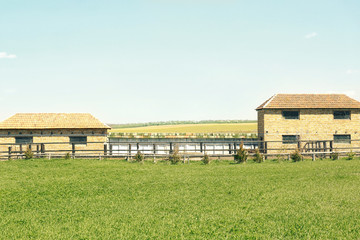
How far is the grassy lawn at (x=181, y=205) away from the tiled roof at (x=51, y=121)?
1809cm

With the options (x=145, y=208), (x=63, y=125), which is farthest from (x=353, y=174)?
(x=63, y=125)

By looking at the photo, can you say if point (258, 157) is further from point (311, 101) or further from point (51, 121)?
point (51, 121)

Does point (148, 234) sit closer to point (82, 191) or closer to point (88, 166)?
point (82, 191)

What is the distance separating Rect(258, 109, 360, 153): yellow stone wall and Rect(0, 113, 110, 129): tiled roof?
16.7m

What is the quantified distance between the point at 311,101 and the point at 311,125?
2.53 meters

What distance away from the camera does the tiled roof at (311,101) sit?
33688 mm

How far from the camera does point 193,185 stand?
45.4 feet

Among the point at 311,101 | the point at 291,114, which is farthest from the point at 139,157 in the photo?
the point at 311,101

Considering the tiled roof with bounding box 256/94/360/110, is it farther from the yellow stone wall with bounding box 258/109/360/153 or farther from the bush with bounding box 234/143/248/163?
the bush with bounding box 234/143/248/163

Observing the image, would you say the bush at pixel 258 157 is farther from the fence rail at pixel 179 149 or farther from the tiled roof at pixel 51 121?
the tiled roof at pixel 51 121

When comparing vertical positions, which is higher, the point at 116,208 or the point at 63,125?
the point at 63,125

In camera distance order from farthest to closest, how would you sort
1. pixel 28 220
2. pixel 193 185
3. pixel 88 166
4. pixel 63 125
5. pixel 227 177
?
pixel 63 125 → pixel 88 166 → pixel 227 177 → pixel 193 185 → pixel 28 220

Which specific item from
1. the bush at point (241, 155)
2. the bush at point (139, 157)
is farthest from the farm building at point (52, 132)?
the bush at point (241, 155)

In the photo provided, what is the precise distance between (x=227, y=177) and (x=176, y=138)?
37.3 meters
